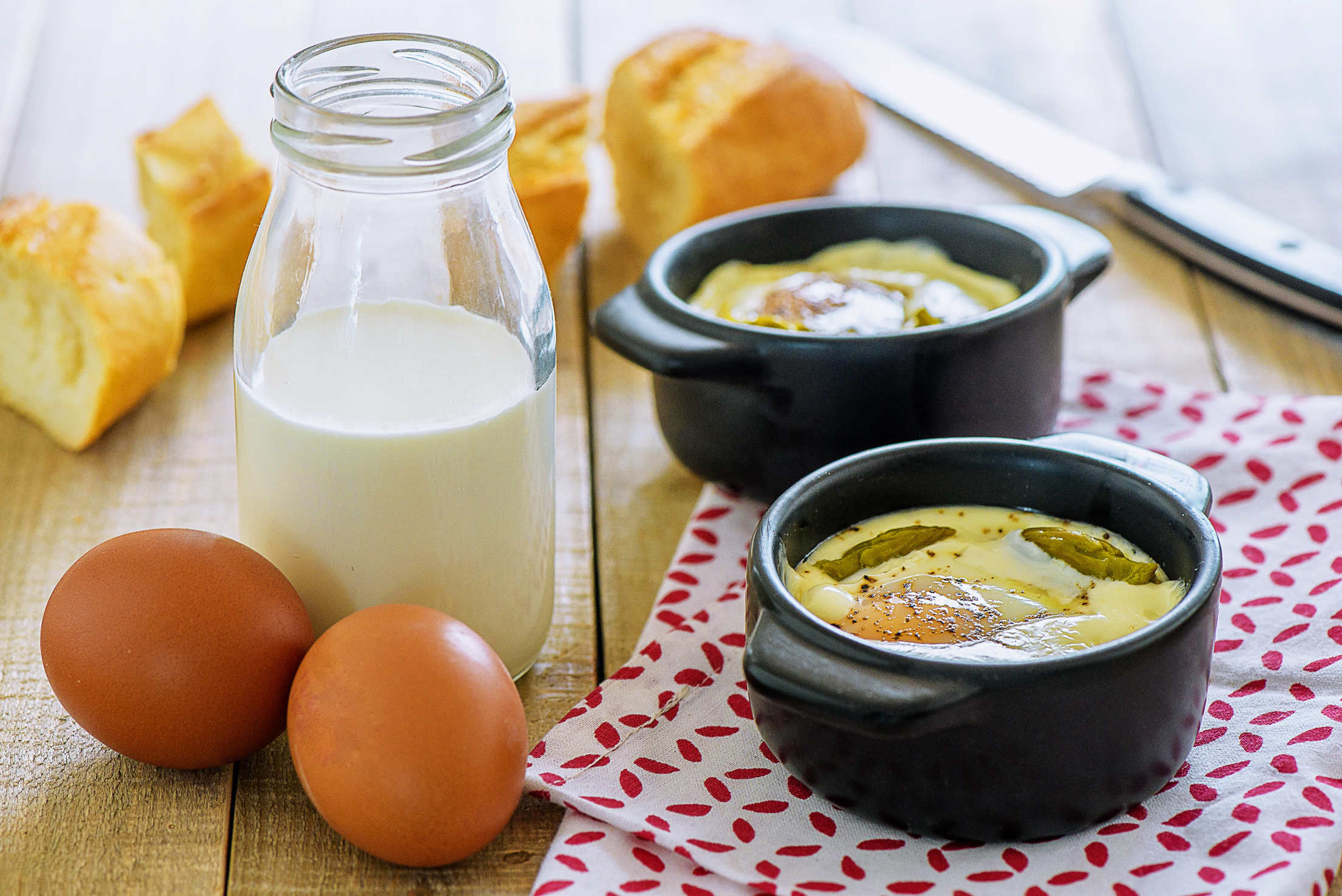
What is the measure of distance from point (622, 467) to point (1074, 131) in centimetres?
92

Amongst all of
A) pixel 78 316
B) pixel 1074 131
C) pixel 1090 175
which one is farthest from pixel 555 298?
pixel 1074 131

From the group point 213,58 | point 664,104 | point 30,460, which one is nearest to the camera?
point 30,460

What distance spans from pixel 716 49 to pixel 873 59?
0.37 meters

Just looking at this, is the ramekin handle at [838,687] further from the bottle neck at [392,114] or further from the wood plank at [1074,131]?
the wood plank at [1074,131]

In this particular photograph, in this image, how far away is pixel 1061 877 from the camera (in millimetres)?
823

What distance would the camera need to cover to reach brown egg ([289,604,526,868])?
2.60 ft

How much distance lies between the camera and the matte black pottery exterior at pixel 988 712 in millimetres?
765

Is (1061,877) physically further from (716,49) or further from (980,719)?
(716,49)

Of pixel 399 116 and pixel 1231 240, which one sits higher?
pixel 399 116

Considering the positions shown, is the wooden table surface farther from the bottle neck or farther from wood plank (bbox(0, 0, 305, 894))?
the bottle neck

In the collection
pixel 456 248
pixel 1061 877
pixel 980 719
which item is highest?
pixel 456 248

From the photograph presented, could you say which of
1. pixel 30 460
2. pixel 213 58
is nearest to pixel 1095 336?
pixel 30 460

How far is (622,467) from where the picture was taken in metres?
1.33

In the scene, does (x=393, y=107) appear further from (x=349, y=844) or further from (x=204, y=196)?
(x=204, y=196)
